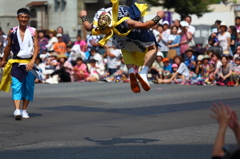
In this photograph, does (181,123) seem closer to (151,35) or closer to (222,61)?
(151,35)

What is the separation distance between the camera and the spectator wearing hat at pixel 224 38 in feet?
58.6

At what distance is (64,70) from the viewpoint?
65.0ft

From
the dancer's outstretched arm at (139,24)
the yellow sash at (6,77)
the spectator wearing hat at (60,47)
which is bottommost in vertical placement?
the yellow sash at (6,77)

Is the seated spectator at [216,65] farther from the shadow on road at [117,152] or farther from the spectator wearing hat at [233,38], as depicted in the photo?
the shadow on road at [117,152]

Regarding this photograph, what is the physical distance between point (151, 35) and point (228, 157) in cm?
547

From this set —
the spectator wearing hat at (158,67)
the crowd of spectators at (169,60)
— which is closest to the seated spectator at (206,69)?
the crowd of spectators at (169,60)

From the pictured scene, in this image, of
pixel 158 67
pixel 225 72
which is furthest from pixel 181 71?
pixel 225 72

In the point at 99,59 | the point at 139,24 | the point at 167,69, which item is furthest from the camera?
the point at 99,59

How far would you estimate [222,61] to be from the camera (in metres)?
16.6

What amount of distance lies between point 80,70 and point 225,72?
5.73 meters

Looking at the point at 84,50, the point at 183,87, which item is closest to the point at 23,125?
the point at 183,87

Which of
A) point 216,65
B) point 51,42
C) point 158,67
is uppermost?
point 51,42

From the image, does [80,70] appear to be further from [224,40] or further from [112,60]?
[224,40]

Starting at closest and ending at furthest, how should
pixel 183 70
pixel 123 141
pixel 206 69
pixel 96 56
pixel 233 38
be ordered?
pixel 123 141, pixel 206 69, pixel 183 70, pixel 233 38, pixel 96 56
